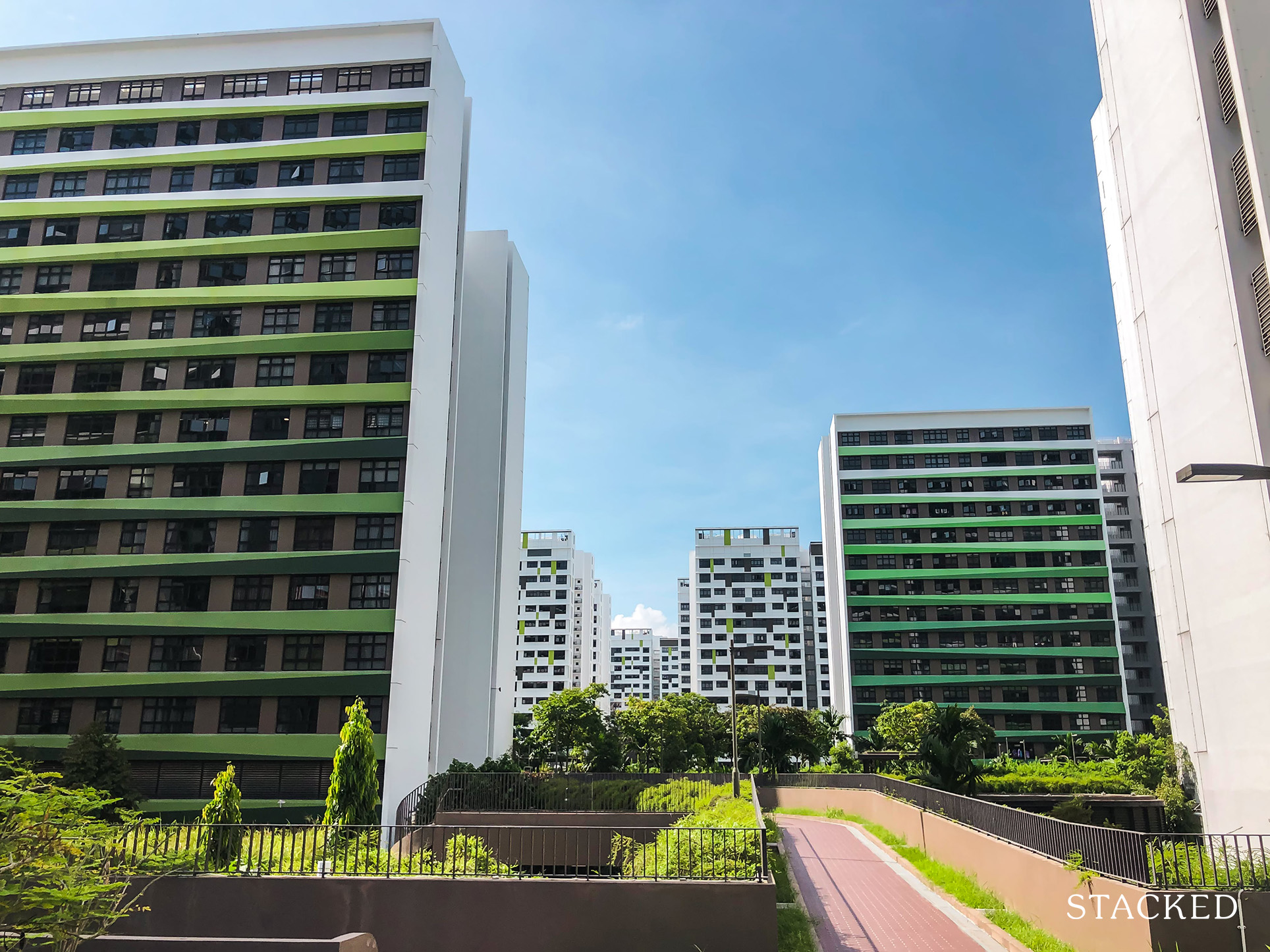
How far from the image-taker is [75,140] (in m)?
40.1

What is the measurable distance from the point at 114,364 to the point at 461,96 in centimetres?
1899

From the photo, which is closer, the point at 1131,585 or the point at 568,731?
the point at 568,731

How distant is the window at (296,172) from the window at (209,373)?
816cm

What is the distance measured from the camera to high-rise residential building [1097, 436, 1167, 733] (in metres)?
78.6

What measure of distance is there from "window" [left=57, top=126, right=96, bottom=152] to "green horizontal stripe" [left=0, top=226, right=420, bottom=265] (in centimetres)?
463

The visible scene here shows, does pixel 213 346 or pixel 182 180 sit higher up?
pixel 182 180

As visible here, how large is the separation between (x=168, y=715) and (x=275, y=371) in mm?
13788

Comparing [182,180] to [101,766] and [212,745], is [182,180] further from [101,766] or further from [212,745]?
[101,766]

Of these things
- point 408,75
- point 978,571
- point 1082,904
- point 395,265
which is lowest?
point 1082,904

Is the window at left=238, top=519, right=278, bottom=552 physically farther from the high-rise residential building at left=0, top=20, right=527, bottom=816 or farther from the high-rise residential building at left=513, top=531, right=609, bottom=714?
the high-rise residential building at left=513, top=531, right=609, bottom=714

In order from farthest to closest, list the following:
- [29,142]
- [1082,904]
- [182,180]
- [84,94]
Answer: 1. [84,94]
2. [29,142]
3. [182,180]
4. [1082,904]

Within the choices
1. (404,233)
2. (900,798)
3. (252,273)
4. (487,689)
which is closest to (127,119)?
(252,273)

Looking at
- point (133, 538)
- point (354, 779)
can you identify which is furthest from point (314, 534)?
point (354, 779)

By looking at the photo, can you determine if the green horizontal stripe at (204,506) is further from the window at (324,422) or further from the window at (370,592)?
the window at (370,592)
